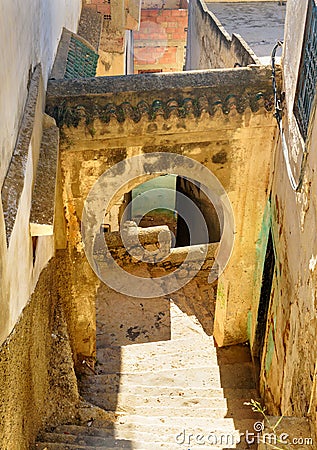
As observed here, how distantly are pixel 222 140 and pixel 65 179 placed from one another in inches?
76.3

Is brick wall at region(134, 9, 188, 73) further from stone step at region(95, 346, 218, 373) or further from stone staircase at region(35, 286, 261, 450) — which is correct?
stone step at region(95, 346, 218, 373)

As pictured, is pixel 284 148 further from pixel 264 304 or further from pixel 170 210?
pixel 170 210

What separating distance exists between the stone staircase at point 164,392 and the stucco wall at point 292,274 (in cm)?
67

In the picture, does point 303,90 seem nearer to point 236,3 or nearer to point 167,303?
point 167,303

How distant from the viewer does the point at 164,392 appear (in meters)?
8.22

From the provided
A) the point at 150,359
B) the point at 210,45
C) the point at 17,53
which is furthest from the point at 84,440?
the point at 210,45

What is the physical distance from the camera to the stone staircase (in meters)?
6.26

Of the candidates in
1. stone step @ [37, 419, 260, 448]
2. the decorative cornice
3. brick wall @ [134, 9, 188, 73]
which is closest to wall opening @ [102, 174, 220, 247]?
the decorative cornice

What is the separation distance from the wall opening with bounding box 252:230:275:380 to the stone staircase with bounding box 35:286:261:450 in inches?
9.9

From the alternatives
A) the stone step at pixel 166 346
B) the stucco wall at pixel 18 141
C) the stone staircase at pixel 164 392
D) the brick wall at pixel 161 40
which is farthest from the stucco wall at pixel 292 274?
the brick wall at pixel 161 40

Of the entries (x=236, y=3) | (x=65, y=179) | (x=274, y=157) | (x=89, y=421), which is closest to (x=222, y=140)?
(x=274, y=157)

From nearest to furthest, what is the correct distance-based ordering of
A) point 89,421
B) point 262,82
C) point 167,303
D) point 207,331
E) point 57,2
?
point 89,421 < point 262,82 < point 57,2 < point 207,331 < point 167,303

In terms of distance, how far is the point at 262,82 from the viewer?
7.16 meters

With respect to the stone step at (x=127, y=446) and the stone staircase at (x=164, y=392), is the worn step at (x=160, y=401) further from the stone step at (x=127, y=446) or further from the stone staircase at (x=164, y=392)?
the stone step at (x=127, y=446)
